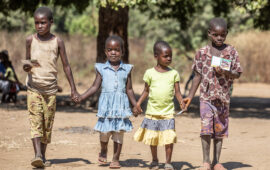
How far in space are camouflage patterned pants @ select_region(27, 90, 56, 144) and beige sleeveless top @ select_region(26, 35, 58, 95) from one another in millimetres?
81

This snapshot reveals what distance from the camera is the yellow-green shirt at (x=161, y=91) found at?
20.7 feet

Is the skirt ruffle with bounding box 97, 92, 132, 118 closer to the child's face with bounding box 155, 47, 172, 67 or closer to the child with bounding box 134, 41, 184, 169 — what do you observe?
the child with bounding box 134, 41, 184, 169

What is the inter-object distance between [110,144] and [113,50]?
2361mm

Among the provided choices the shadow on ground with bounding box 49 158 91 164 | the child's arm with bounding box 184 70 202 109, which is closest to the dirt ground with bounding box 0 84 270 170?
the shadow on ground with bounding box 49 158 91 164

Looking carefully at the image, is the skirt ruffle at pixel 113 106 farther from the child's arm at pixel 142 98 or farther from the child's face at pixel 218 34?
the child's face at pixel 218 34

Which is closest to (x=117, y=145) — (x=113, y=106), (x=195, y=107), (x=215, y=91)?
(x=113, y=106)

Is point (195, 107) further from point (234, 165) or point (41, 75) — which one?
point (41, 75)

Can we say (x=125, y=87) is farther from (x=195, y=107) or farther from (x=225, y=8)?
(x=225, y=8)

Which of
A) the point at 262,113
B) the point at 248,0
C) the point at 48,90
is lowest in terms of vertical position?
the point at 262,113

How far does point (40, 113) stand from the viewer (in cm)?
638

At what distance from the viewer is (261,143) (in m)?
8.58

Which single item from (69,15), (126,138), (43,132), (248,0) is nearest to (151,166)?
(43,132)

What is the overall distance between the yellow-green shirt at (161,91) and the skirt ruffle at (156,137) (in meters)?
0.23

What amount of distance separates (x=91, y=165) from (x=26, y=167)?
81 centimetres
